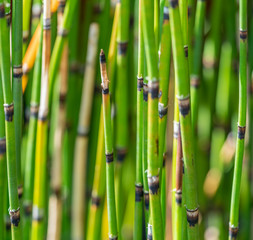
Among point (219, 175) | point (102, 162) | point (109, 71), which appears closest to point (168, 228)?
point (219, 175)

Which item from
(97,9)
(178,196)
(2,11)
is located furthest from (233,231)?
(97,9)

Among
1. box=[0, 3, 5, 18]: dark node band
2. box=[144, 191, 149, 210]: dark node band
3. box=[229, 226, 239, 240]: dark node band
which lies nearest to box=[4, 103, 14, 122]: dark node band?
box=[0, 3, 5, 18]: dark node band

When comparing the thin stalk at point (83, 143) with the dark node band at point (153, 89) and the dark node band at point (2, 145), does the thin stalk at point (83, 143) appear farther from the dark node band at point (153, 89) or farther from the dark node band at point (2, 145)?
the dark node band at point (153, 89)

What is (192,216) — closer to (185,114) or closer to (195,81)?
(185,114)

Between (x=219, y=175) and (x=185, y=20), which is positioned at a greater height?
(x=185, y=20)

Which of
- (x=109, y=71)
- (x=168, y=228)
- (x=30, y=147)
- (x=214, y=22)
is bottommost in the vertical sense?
(x=168, y=228)

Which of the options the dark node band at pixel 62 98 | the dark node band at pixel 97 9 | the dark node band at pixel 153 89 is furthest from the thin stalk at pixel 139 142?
the dark node band at pixel 97 9

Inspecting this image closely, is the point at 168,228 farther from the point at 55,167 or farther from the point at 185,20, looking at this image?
the point at 185,20
